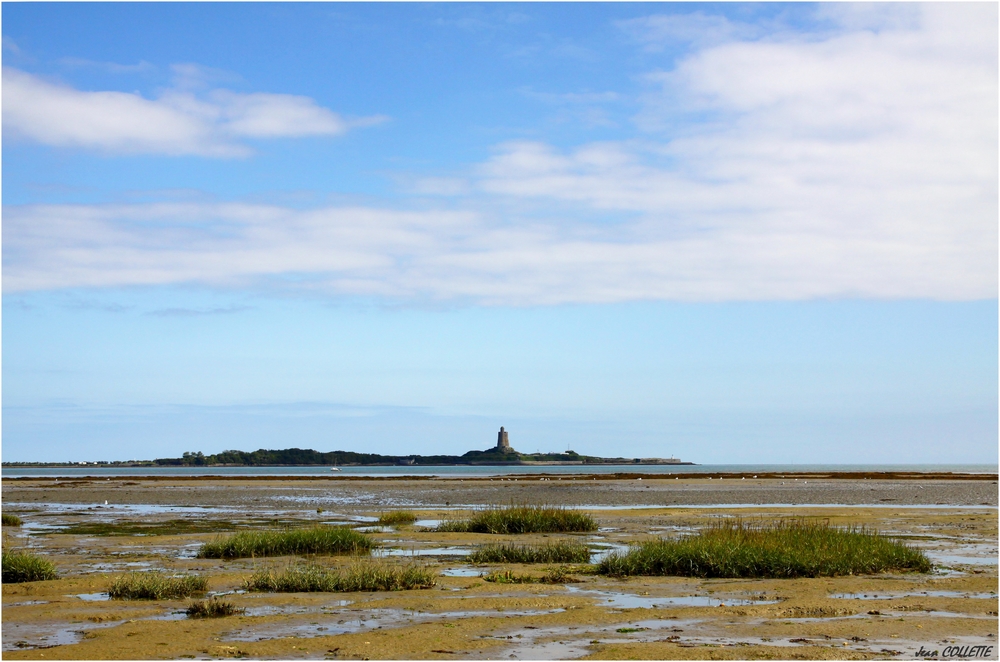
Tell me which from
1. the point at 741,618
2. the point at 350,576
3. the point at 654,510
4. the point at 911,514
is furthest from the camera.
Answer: the point at 654,510

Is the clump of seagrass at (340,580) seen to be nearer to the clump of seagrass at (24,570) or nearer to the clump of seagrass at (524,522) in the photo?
the clump of seagrass at (24,570)

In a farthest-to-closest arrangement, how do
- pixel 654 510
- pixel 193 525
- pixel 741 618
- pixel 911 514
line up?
pixel 654 510, pixel 911 514, pixel 193 525, pixel 741 618

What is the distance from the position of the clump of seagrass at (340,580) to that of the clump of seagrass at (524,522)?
1187 cm

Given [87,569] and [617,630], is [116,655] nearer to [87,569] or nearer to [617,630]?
[617,630]

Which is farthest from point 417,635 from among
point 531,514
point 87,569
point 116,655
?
point 531,514

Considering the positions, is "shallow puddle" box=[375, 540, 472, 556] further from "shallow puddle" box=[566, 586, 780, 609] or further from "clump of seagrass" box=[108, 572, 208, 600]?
"shallow puddle" box=[566, 586, 780, 609]

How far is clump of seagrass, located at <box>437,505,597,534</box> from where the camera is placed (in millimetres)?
29547

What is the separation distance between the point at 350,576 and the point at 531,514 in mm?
13046

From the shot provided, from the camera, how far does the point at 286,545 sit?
2327cm

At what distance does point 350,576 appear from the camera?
1752 centimetres

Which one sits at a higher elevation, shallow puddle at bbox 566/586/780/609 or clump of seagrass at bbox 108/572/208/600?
clump of seagrass at bbox 108/572/208/600

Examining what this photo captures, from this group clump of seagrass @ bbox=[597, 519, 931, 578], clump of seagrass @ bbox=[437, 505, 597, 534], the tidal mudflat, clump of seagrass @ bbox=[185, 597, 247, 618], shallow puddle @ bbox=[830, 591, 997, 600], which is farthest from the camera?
clump of seagrass @ bbox=[437, 505, 597, 534]

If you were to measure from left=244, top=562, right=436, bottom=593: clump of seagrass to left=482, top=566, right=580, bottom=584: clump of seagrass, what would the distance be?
142 centimetres

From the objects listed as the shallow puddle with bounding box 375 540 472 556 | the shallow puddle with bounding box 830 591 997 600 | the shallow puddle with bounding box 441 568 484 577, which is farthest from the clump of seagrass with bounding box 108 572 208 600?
the shallow puddle with bounding box 830 591 997 600
